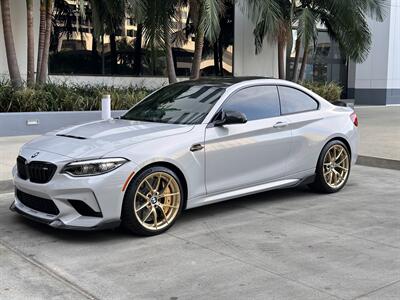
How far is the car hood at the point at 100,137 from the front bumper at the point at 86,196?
0.68ft

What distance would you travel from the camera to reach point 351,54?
1838 centimetres

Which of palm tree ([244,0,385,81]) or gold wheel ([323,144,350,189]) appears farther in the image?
palm tree ([244,0,385,81])

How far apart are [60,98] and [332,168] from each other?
820 cm

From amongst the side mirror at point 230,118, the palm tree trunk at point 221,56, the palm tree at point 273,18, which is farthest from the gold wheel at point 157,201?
the palm tree trunk at point 221,56

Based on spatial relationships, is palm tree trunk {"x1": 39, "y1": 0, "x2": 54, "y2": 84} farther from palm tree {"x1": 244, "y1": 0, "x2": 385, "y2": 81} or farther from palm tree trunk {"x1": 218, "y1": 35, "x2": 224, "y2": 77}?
palm tree trunk {"x1": 218, "y1": 35, "x2": 224, "y2": 77}

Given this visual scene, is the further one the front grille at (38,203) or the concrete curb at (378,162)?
the concrete curb at (378,162)

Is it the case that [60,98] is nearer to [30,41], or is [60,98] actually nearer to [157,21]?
[30,41]

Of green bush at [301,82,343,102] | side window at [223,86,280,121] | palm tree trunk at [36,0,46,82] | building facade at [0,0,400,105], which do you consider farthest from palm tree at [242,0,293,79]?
side window at [223,86,280,121]

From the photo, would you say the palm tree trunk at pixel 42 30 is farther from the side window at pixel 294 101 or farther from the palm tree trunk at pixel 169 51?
the side window at pixel 294 101

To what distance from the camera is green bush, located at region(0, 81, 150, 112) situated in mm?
12656

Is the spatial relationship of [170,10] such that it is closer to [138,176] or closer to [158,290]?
[138,176]

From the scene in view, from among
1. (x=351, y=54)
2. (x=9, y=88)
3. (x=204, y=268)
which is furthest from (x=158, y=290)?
(x=351, y=54)

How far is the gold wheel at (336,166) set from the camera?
289 inches

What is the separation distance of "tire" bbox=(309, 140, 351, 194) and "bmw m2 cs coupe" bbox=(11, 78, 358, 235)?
1 cm
